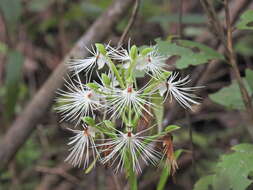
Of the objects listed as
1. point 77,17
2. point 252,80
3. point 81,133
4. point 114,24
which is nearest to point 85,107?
point 81,133

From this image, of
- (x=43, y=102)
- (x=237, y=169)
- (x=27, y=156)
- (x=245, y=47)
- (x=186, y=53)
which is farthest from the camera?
(x=245, y=47)

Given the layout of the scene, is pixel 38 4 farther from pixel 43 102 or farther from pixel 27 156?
pixel 43 102

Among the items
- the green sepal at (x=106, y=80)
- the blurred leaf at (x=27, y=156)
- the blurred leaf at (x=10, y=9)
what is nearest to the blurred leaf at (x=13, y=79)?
the blurred leaf at (x=10, y=9)

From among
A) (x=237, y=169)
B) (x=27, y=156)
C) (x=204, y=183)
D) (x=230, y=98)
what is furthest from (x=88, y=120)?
(x=27, y=156)

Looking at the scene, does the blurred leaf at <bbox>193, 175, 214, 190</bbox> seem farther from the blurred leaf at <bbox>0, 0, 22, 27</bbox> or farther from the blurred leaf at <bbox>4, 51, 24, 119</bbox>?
the blurred leaf at <bbox>0, 0, 22, 27</bbox>

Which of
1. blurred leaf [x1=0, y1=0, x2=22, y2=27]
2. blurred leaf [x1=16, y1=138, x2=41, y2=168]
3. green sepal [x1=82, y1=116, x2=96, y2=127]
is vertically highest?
blurred leaf [x1=0, y1=0, x2=22, y2=27]

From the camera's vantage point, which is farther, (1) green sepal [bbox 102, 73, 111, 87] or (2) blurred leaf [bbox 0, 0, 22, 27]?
(2) blurred leaf [bbox 0, 0, 22, 27]

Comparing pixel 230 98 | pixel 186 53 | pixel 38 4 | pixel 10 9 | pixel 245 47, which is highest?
pixel 38 4

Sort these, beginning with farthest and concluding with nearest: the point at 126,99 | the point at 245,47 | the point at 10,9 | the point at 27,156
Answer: the point at 245,47 → the point at 27,156 → the point at 10,9 → the point at 126,99

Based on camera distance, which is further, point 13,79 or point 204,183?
point 13,79

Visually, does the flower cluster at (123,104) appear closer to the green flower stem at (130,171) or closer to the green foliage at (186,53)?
the green flower stem at (130,171)

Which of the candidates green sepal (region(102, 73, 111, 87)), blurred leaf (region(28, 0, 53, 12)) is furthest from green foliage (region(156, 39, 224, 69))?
blurred leaf (region(28, 0, 53, 12))
